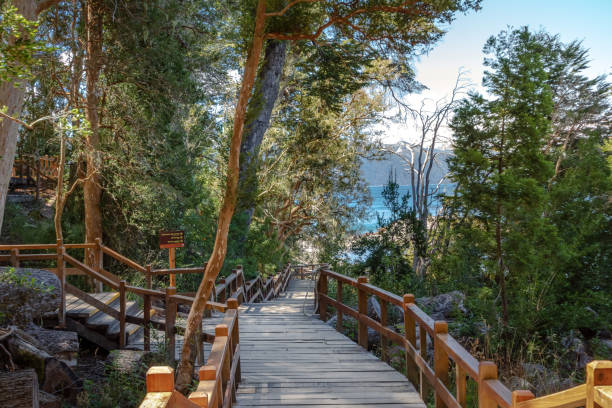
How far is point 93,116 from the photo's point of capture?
37.0 feet

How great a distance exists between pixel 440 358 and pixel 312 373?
1.73m

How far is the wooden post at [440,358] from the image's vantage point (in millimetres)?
3691

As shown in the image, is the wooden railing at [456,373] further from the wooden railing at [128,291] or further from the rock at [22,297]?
the rock at [22,297]

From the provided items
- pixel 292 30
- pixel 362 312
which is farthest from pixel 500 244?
pixel 292 30

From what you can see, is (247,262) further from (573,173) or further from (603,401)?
(603,401)

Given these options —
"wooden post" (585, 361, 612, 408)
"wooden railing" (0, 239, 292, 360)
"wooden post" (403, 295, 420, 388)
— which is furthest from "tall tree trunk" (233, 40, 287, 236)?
"wooden post" (585, 361, 612, 408)

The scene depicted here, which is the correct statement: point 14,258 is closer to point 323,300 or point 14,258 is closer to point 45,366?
point 45,366

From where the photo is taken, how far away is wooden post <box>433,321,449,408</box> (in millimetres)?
3691

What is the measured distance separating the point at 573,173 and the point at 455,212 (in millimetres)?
4284

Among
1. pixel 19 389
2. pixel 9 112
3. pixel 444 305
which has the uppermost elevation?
pixel 9 112

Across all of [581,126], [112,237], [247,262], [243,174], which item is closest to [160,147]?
[243,174]

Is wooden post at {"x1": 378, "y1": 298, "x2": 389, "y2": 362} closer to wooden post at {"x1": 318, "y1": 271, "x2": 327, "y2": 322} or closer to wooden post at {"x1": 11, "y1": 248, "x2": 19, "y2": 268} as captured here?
wooden post at {"x1": 318, "y1": 271, "x2": 327, "y2": 322}

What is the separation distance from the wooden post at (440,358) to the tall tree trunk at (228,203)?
2.28 meters

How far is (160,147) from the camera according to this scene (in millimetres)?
11734
